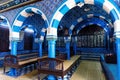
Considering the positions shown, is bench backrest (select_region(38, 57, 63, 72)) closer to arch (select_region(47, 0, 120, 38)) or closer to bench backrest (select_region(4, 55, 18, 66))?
arch (select_region(47, 0, 120, 38))

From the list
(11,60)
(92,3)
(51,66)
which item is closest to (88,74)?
(51,66)

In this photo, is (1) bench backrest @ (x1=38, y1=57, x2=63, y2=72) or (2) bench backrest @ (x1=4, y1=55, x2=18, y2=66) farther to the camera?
(2) bench backrest @ (x1=4, y1=55, x2=18, y2=66)

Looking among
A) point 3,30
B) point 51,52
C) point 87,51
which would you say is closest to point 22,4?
point 51,52

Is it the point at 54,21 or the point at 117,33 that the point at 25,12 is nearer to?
the point at 54,21

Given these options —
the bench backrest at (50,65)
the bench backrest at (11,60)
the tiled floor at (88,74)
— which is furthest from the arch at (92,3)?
the tiled floor at (88,74)

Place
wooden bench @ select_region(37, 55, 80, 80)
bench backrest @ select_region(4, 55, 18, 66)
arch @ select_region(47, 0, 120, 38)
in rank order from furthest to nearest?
bench backrest @ select_region(4, 55, 18, 66), wooden bench @ select_region(37, 55, 80, 80), arch @ select_region(47, 0, 120, 38)

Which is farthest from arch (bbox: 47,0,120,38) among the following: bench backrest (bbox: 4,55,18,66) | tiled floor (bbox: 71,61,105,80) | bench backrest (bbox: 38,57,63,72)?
tiled floor (bbox: 71,61,105,80)

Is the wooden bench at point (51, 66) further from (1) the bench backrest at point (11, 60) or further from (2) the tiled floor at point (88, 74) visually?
(1) the bench backrest at point (11, 60)

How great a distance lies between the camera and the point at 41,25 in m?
8.48

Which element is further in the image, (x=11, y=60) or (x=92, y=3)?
(x=11, y=60)

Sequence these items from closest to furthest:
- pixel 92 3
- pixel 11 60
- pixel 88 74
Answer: pixel 92 3, pixel 11 60, pixel 88 74

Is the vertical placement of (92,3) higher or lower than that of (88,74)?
higher

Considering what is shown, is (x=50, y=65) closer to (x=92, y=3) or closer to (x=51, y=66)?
(x=51, y=66)

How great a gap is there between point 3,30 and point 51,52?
5880mm
